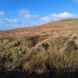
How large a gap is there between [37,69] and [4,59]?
2336mm

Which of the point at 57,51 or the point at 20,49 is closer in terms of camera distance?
the point at 57,51

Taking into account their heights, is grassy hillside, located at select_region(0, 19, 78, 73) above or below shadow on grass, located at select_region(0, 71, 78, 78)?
above

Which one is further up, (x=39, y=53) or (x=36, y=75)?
(x=39, y=53)

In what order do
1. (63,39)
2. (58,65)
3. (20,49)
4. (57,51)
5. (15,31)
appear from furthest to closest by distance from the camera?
(15,31)
(63,39)
(20,49)
(57,51)
(58,65)

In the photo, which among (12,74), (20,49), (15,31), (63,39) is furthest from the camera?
(15,31)

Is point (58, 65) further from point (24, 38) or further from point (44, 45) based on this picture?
point (24, 38)

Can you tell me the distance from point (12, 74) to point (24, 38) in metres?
6.57

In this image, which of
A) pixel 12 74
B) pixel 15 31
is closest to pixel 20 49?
pixel 12 74

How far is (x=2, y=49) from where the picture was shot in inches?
733

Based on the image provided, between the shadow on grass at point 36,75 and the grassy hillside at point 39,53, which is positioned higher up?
the grassy hillside at point 39,53

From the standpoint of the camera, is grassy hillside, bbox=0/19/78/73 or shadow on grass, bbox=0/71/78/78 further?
grassy hillside, bbox=0/19/78/73

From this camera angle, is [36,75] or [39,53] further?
[39,53]

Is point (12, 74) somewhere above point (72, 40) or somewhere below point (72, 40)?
below

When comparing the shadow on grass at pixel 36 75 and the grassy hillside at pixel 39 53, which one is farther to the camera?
the grassy hillside at pixel 39 53
